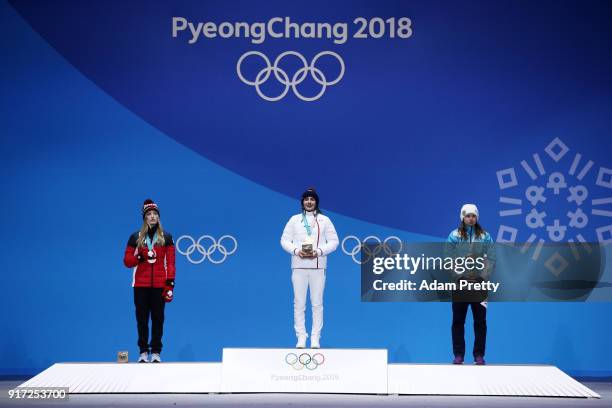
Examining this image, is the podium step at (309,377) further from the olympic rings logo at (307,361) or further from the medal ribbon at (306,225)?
the medal ribbon at (306,225)

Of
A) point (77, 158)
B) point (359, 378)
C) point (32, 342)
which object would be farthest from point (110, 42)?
point (359, 378)

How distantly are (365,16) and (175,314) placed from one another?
4.01 meters

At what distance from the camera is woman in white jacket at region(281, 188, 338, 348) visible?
337 inches

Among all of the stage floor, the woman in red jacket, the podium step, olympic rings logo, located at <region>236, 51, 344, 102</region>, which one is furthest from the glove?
olympic rings logo, located at <region>236, 51, 344, 102</region>

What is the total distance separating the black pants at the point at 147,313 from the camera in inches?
336

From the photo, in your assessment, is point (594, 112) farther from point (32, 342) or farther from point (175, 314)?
point (32, 342)

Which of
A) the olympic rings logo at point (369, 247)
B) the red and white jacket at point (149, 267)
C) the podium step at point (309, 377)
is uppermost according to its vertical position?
the olympic rings logo at point (369, 247)

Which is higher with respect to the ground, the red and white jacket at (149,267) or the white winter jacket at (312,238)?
the white winter jacket at (312,238)

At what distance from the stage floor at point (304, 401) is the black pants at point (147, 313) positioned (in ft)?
2.45

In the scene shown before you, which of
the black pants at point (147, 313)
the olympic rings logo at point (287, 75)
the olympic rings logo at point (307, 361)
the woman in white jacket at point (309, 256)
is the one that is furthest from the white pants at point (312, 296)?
the olympic rings logo at point (287, 75)

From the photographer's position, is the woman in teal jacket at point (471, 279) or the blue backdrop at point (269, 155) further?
the blue backdrop at point (269, 155)

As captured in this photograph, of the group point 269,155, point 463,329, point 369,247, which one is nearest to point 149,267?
point 269,155

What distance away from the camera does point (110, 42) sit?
9.95 metres

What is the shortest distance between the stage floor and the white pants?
0.90 meters
